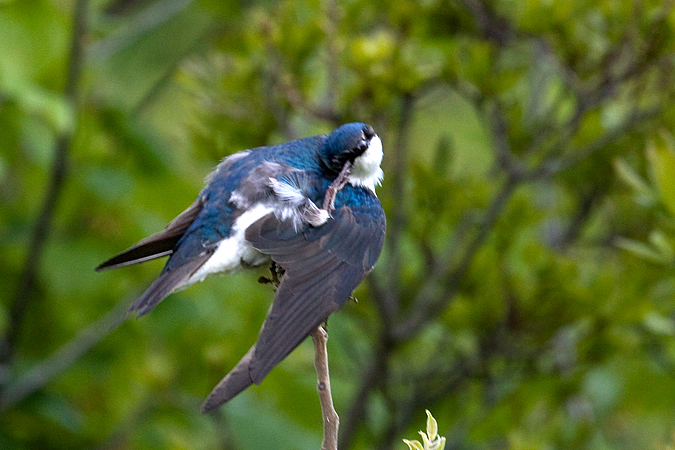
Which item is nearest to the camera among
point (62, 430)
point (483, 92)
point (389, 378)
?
point (483, 92)

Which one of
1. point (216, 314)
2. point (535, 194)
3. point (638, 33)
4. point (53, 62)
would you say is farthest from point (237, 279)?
point (638, 33)

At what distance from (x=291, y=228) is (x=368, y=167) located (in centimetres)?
29

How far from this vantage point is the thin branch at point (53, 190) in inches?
126

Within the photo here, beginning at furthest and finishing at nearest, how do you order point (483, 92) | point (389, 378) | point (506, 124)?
1. point (389, 378)
2. point (506, 124)
3. point (483, 92)

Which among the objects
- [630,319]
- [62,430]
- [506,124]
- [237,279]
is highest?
[506,124]

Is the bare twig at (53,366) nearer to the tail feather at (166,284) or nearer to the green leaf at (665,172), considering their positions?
the tail feather at (166,284)

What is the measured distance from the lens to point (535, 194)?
426 centimetres

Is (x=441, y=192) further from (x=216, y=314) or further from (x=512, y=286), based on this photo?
(x=216, y=314)

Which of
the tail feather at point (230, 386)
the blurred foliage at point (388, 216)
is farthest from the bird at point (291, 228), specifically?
the blurred foliage at point (388, 216)

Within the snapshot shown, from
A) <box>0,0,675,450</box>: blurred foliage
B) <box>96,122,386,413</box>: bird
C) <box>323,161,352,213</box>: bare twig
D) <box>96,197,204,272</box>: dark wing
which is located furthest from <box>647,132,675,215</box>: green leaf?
<box>96,197,204,272</box>: dark wing

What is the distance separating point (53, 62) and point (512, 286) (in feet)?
7.19

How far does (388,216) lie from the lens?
310 centimetres

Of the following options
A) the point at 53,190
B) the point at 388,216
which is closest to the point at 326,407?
the point at 388,216

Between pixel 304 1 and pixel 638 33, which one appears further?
pixel 304 1
